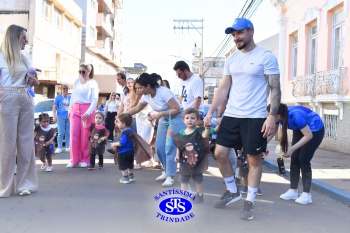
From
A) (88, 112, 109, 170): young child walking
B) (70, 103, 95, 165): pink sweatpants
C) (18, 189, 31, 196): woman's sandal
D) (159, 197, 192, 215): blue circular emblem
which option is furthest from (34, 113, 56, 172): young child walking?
(159, 197, 192, 215): blue circular emblem

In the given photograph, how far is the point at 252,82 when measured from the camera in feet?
15.1

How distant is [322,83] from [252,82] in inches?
408

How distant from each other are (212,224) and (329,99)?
405 inches

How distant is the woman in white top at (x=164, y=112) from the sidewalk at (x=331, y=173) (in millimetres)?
2499

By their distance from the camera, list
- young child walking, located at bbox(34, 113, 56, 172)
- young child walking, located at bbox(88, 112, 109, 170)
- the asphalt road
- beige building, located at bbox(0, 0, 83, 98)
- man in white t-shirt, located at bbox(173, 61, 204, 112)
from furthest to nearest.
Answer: beige building, located at bbox(0, 0, 83, 98)
young child walking, located at bbox(88, 112, 109, 170)
young child walking, located at bbox(34, 113, 56, 172)
man in white t-shirt, located at bbox(173, 61, 204, 112)
the asphalt road

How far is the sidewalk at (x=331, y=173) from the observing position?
6.49m

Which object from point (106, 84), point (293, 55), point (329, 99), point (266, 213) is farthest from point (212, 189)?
point (106, 84)

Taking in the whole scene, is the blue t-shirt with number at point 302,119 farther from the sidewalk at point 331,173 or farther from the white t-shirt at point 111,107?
the white t-shirt at point 111,107

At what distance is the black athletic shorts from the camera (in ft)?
14.7

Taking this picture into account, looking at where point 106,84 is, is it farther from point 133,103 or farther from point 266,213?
point 266,213

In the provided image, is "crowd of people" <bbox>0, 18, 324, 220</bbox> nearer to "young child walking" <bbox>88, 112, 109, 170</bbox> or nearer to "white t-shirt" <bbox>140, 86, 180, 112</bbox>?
"white t-shirt" <bbox>140, 86, 180, 112</bbox>

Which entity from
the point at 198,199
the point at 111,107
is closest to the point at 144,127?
the point at 198,199

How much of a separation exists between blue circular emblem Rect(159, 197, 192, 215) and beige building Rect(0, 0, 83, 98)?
888 inches

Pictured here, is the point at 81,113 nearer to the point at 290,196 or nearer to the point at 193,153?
the point at 193,153
